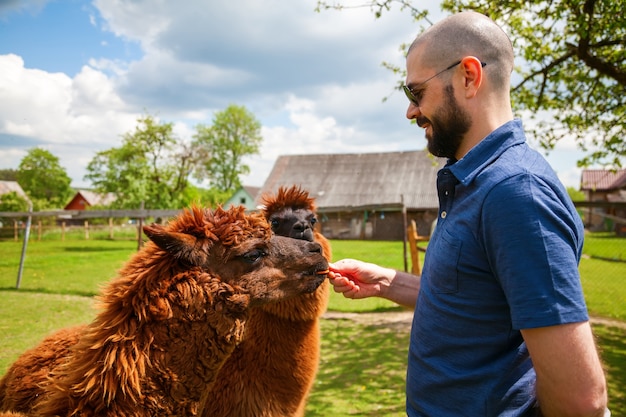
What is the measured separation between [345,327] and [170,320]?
7907mm

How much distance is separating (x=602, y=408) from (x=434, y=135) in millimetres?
1163

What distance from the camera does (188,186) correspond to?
1750 inches

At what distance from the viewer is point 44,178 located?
6806 centimetres

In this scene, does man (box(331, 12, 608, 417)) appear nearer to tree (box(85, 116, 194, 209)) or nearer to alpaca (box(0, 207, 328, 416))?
alpaca (box(0, 207, 328, 416))

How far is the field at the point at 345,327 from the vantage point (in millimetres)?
5773

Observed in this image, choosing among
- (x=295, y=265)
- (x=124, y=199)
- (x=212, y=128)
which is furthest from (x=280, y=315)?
(x=212, y=128)

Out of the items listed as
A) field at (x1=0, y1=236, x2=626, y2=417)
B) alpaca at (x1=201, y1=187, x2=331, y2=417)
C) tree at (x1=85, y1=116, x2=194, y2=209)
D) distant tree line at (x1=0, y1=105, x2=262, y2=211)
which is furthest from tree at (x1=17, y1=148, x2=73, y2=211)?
alpaca at (x1=201, y1=187, x2=331, y2=417)

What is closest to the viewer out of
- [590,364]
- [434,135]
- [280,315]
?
[590,364]

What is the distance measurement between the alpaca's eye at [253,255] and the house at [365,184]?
101ft

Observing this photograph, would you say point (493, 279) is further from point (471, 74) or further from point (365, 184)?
point (365, 184)

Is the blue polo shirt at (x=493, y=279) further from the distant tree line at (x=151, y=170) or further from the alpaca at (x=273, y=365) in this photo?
the distant tree line at (x=151, y=170)

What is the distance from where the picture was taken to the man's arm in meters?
1.30

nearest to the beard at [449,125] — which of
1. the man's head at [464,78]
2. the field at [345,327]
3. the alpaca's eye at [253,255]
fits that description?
the man's head at [464,78]

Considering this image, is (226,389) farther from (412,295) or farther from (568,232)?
(568,232)
